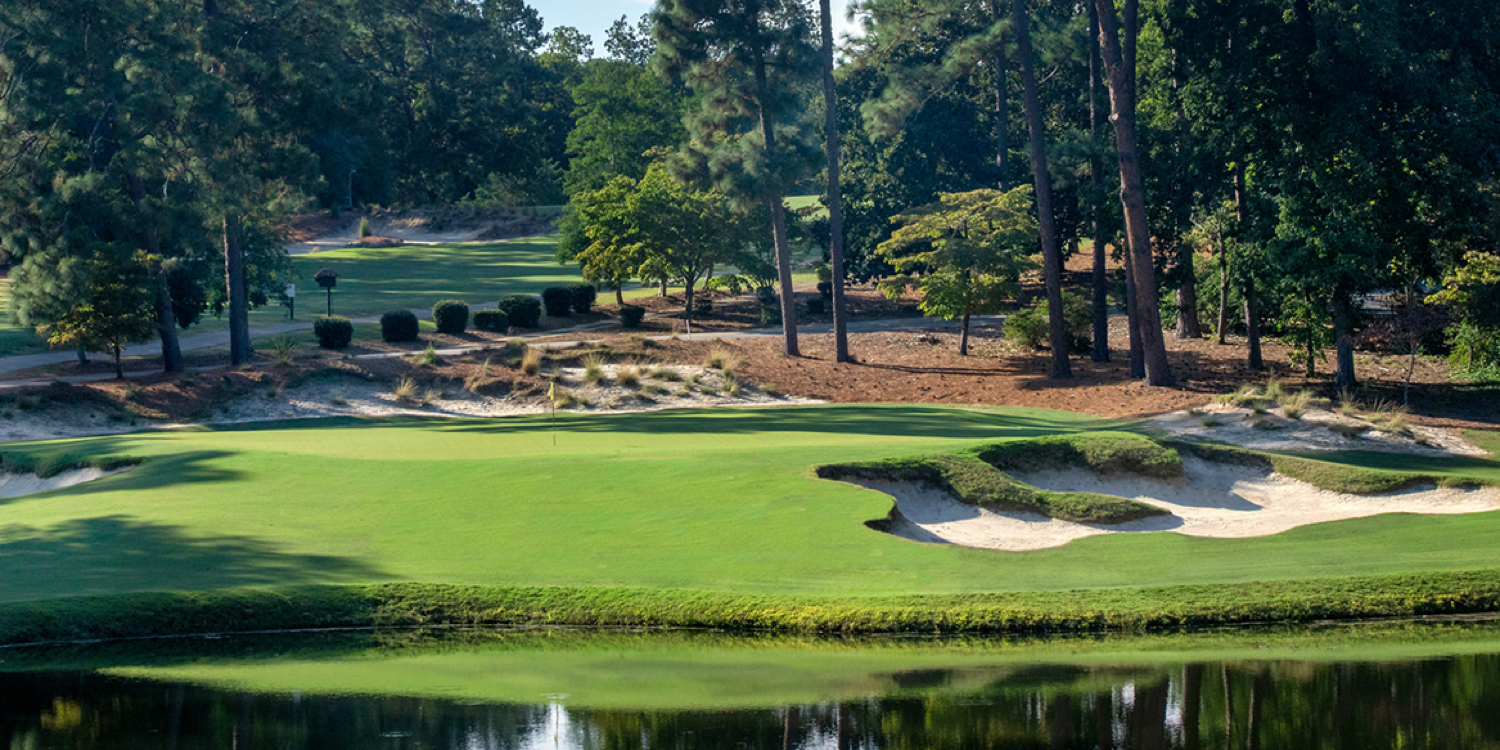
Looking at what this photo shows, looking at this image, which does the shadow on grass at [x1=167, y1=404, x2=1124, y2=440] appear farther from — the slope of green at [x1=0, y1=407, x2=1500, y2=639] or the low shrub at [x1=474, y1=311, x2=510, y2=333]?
the low shrub at [x1=474, y1=311, x2=510, y2=333]

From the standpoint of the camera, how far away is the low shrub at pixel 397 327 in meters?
39.8

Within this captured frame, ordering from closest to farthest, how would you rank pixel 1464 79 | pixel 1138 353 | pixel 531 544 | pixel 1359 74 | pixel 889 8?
pixel 531 544 → pixel 1464 79 → pixel 1359 74 → pixel 1138 353 → pixel 889 8

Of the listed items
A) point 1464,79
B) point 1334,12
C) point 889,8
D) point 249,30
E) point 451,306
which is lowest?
point 451,306

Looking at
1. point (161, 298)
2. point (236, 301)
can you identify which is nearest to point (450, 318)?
point (236, 301)

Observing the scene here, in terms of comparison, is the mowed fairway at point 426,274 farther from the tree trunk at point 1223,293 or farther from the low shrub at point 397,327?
the tree trunk at point 1223,293

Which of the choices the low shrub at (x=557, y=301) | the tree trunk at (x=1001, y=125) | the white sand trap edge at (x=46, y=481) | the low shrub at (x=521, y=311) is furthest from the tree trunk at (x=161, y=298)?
the tree trunk at (x=1001, y=125)

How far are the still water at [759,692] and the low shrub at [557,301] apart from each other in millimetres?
34914

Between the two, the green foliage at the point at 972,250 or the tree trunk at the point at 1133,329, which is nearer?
the tree trunk at the point at 1133,329

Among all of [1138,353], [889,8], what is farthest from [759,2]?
[1138,353]

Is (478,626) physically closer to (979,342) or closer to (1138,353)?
(1138,353)

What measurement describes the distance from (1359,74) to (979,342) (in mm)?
17395

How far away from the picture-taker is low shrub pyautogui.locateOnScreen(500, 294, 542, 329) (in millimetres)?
45219

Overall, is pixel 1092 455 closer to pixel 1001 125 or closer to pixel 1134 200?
pixel 1134 200

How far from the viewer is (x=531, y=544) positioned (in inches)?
622
